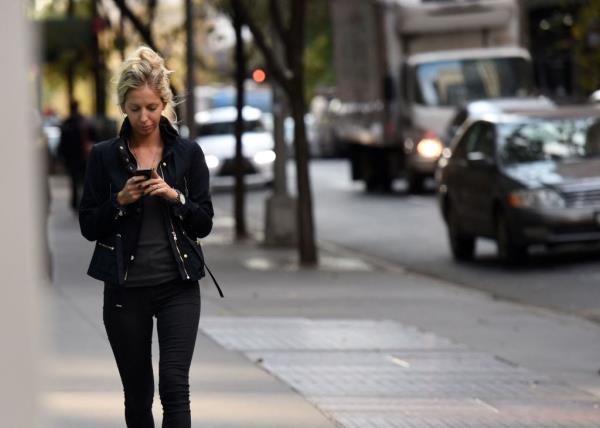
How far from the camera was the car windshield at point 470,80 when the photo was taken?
2770 cm

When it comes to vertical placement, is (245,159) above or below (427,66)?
below

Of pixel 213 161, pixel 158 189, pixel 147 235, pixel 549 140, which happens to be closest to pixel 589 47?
pixel 549 140

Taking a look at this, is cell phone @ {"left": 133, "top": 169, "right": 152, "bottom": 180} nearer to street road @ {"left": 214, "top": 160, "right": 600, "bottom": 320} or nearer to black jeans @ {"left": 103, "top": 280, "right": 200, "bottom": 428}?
black jeans @ {"left": 103, "top": 280, "right": 200, "bottom": 428}

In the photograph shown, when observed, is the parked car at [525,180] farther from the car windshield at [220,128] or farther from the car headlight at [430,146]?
the car windshield at [220,128]

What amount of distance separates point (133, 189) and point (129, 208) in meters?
0.15

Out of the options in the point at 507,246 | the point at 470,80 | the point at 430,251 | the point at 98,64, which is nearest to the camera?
the point at 507,246

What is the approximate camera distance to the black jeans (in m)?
Result: 4.71

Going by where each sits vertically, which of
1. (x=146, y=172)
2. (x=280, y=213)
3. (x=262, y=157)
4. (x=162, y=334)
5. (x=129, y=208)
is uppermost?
(x=146, y=172)

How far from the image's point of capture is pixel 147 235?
4.77 m

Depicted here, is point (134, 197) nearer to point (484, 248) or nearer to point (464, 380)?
point (464, 380)

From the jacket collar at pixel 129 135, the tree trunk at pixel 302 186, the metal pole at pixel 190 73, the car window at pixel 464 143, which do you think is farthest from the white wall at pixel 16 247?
the metal pole at pixel 190 73

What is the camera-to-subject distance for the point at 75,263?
55.3ft

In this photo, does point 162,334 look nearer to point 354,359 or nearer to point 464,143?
point 354,359

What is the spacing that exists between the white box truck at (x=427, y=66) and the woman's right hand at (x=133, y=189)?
75.9 ft
